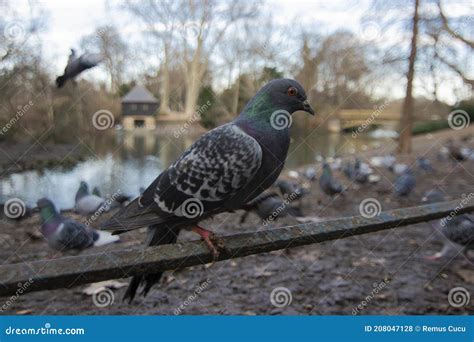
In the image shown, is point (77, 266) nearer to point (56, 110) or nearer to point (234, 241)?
point (234, 241)

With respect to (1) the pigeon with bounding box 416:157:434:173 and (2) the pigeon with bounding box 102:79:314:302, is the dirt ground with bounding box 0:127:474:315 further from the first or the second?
(1) the pigeon with bounding box 416:157:434:173

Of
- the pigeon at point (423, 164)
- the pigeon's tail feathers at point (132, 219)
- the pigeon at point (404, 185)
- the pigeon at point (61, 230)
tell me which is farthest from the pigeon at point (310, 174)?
the pigeon's tail feathers at point (132, 219)

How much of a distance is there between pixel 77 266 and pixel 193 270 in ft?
4.72

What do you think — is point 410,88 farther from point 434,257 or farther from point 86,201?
point 86,201

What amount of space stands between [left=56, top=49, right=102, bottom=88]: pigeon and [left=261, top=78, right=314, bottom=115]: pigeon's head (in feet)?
1.93

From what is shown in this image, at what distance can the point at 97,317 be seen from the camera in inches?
65.5

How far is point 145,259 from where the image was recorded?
1081mm

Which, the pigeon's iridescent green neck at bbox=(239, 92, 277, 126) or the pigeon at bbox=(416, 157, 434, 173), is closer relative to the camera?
the pigeon's iridescent green neck at bbox=(239, 92, 277, 126)

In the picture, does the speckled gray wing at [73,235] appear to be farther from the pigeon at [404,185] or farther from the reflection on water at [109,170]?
the pigeon at [404,185]

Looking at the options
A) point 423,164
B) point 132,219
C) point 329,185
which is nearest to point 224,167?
point 132,219

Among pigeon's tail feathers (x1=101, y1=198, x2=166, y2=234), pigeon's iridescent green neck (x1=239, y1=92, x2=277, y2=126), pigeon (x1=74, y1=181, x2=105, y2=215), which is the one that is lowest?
pigeon (x1=74, y1=181, x2=105, y2=215)

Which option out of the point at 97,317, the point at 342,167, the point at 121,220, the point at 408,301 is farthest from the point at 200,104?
the point at 342,167

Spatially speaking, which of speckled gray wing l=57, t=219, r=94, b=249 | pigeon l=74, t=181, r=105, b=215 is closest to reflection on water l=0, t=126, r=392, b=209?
pigeon l=74, t=181, r=105, b=215

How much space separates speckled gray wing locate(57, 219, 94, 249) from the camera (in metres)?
1.95
